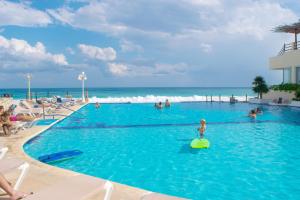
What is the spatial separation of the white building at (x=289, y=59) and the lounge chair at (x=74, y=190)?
3350 cm

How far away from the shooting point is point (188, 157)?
1140cm

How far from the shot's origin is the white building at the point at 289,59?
34356 mm

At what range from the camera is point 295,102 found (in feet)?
103

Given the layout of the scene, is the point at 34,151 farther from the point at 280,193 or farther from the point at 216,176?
the point at 280,193

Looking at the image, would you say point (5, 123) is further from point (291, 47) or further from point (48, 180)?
point (291, 47)

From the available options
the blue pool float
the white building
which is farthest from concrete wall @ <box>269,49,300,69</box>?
the blue pool float

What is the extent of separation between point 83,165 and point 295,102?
26.9 meters

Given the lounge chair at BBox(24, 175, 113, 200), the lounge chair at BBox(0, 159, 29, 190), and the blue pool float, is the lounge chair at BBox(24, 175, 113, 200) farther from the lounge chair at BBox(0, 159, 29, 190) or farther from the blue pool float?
the blue pool float

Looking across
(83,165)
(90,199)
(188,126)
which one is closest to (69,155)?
(83,165)

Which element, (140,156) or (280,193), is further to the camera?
(140,156)

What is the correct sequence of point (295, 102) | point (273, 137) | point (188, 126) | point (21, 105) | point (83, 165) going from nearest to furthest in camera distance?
1. point (83, 165)
2. point (273, 137)
3. point (188, 126)
4. point (21, 105)
5. point (295, 102)

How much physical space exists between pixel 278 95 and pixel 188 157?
91.7 ft

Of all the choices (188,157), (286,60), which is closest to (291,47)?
(286,60)

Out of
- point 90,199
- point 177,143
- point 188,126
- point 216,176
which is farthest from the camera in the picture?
point 188,126
